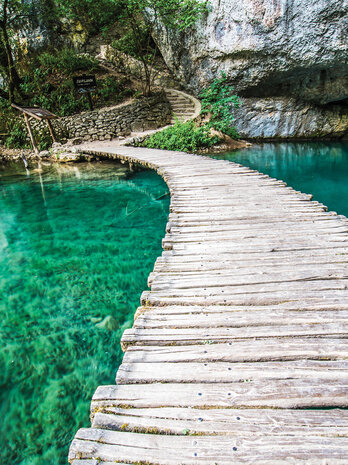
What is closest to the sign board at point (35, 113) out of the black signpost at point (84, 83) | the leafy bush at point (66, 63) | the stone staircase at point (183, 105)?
the black signpost at point (84, 83)

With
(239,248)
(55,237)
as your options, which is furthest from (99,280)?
(239,248)

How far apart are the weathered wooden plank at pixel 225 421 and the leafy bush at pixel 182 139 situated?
12.2 meters

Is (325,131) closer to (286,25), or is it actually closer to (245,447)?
(286,25)

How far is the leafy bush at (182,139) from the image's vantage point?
1284 centimetres

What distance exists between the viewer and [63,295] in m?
4.89

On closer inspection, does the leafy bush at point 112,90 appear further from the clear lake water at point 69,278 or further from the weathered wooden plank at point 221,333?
the weathered wooden plank at point 221,333

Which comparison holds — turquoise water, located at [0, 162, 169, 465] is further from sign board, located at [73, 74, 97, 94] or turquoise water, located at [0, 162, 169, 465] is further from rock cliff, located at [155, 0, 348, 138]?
rock cliff, located at [155, 0, 348, 138]

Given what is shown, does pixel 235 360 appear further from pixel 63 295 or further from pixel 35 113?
pixel 35 113

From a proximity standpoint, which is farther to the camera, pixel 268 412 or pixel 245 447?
pixel 268 412

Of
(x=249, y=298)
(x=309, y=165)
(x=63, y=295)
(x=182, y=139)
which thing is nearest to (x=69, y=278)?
(x=63, y=295)

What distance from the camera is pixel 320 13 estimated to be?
1095 centimetres

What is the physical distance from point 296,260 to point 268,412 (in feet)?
5.92

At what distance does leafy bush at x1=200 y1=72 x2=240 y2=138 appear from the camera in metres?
14.4

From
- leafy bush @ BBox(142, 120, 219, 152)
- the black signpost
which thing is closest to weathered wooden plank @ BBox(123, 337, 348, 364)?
leafy bush @ BBox(142, 120, 219, 152)
